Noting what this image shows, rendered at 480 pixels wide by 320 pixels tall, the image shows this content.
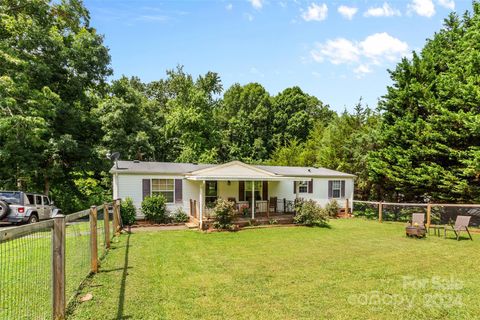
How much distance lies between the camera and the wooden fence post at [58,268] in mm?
3838

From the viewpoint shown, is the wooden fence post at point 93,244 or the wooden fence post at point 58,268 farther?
the wooden fence post at point 93,244

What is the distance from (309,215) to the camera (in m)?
14.0

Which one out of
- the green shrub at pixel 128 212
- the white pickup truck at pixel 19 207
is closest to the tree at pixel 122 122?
the white pickup truck at pixel 19 207

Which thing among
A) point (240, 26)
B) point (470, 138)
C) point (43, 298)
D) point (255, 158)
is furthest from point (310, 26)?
point (255, 158)

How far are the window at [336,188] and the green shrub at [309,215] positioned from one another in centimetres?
485

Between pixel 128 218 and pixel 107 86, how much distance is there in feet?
42.8

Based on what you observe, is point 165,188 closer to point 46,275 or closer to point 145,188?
point 145,188

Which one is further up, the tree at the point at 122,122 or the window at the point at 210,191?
the tree at the point at 122,122

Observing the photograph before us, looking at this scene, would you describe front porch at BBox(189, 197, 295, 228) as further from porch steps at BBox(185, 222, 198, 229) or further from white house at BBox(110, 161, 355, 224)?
porch steps at BBox(185, 222, 198, 229)

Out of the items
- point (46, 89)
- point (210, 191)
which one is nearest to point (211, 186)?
point (210, 191)

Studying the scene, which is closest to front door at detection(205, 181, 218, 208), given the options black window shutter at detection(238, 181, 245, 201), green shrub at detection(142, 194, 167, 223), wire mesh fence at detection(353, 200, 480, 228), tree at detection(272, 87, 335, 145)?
black window shutter at detection(238, 181, 245, 201)

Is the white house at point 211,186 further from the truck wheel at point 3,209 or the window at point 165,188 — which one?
the truck wheel at point 3,209

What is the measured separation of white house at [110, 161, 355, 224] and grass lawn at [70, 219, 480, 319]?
396 centimetres

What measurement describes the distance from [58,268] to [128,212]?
9864 mm
